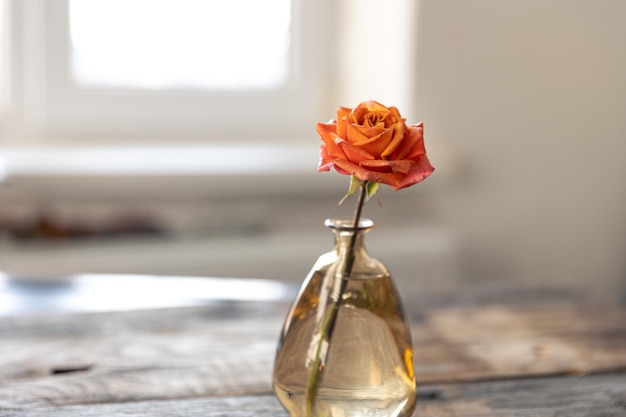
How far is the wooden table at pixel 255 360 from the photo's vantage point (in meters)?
0.76

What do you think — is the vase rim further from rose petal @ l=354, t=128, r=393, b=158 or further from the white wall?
the white wall

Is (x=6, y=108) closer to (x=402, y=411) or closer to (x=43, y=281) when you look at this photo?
(x=43, y=281)

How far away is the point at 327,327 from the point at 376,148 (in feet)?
0.54

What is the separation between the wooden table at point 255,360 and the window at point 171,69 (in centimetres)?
109

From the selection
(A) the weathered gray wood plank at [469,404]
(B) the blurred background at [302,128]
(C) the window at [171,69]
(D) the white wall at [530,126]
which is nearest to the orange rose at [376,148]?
(A) the weathered gray wood plank at [469,404]

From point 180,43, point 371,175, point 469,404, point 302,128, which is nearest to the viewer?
→ point 371,175

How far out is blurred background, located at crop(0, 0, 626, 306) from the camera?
72.1 inches

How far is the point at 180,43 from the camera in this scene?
6.86 feet

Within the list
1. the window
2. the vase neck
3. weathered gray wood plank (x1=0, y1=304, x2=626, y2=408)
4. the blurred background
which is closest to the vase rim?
the vase neck

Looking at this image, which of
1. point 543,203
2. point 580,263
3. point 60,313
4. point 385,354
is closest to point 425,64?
point 543,203

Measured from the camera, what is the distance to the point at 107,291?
1157 mm

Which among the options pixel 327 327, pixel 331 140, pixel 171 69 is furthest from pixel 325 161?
pixel 171 69

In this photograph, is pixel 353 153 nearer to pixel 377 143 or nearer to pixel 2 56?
pixel 377 143

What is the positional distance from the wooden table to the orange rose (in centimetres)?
27
